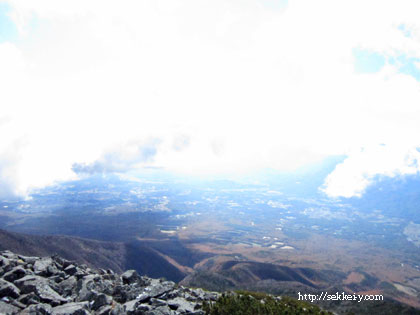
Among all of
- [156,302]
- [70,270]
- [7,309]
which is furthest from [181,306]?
[70,270]

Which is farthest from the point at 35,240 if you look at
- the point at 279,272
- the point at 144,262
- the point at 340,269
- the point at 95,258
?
the point at 340,269

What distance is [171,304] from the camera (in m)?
19.2

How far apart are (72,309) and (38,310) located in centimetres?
181

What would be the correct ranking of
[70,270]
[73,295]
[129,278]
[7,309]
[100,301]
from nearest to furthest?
[7,309]
[100,301]
[73,295]
[70,270]
[129,278]

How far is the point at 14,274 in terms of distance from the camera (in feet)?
67.9

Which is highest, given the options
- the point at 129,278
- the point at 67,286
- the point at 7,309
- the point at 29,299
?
the point at 7,309

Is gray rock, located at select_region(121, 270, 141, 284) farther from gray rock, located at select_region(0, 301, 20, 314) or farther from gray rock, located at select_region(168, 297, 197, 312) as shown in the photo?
gray rock, located at select_region(0, 301, 20, 314)

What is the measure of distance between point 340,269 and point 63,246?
6082 inches

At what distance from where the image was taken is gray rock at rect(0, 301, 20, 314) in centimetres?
1546

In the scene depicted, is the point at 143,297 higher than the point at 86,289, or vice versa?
the point at 86,289

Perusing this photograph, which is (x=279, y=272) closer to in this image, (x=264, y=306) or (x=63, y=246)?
(x=63, y=246)

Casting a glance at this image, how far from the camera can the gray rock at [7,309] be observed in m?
15.5

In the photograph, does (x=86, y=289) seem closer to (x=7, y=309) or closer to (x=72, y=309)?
(x=72, y=309)

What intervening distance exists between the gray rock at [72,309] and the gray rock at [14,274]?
6.59m
